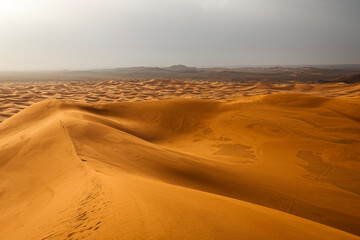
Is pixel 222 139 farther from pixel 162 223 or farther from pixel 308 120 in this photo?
pixel 162 223

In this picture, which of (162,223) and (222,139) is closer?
(162,223)

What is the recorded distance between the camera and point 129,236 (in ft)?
6.18

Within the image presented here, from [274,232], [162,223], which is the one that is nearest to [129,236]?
[162,223]

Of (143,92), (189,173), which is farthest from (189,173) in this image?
(143,92)

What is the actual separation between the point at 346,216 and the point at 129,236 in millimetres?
4165

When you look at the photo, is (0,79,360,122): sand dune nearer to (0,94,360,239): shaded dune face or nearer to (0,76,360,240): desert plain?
(0,76,360,240): desert plain

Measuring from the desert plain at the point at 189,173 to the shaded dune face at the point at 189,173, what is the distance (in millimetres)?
23

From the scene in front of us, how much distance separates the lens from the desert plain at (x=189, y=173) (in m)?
2.33

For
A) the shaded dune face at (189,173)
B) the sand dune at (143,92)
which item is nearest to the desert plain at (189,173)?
the shaded dune face at (189,173)

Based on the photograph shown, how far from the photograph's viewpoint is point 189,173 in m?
4.93

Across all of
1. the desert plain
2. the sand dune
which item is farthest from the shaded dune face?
the sand dune

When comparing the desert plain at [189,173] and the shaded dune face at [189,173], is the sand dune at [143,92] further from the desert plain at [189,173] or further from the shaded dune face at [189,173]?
the shaded dune face at [189,173]

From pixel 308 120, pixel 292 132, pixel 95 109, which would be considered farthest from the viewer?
pixel 95 109

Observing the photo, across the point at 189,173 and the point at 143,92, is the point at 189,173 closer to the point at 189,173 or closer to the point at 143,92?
the point at 189,173
